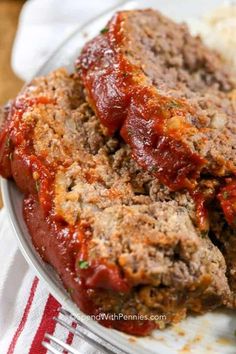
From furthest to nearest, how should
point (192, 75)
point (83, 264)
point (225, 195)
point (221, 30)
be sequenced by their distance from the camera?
point (221, 30) < point (192, 75) < point (225, 195) < point (83, 264)

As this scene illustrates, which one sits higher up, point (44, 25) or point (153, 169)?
point (153, 169)

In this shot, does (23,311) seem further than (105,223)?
Yes

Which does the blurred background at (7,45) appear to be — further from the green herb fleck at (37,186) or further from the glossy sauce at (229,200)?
the glossy sauce at (229,200)

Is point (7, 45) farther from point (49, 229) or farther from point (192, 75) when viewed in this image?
point (49, 229)

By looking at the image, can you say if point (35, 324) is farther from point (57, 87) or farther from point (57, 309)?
point (57, 87)

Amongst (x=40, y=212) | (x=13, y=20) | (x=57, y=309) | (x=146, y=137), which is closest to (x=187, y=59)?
(x=146, y=137)

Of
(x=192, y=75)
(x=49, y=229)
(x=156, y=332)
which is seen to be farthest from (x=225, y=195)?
(x=192, y=75)

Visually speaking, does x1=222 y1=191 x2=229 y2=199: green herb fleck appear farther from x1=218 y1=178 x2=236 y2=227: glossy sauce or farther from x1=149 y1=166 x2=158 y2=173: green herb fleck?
x1=149 y1=166 x2=158 y2=173: green herb fleck
